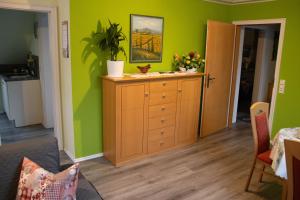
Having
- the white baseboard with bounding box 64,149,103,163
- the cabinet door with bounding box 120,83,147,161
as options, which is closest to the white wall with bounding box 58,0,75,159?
the white baseboard with bounding box 64,149,103,163

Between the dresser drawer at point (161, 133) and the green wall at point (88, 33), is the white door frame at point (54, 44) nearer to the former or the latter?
the green wall at point (88, 33)

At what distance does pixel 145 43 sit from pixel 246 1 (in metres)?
2.07

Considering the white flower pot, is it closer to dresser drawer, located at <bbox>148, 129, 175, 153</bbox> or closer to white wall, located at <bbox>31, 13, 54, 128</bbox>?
dresser drawer, located at <bbox>148, 129, 175, 153</bbox>

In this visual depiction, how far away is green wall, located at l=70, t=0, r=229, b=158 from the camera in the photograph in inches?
118

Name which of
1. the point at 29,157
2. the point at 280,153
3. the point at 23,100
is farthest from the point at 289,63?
the point at 23,100

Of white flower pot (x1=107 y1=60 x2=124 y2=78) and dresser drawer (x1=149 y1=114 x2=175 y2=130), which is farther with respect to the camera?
dresser drawer (x1=149 y1=114 x2=175 y2=130)

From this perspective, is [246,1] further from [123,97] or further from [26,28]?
[26,28]

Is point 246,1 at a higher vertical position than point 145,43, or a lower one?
higher

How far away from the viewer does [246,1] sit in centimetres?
424

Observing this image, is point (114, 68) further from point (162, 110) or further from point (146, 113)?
point (162, 110)

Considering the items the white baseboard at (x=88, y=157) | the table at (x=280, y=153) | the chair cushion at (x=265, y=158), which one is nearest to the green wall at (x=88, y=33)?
the white baseboard at (x=88, y=157)

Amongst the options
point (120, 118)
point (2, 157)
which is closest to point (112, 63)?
point (120, 118)

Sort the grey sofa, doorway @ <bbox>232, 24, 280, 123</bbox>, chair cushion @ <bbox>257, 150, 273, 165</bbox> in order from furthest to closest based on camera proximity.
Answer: doorway @ <bbox>232, 24, 280, 123</bbox> < chair cushion @ <bbox>257, 150, 273, 165</bbox> < the grey sofa

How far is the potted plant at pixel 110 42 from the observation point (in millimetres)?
3033
